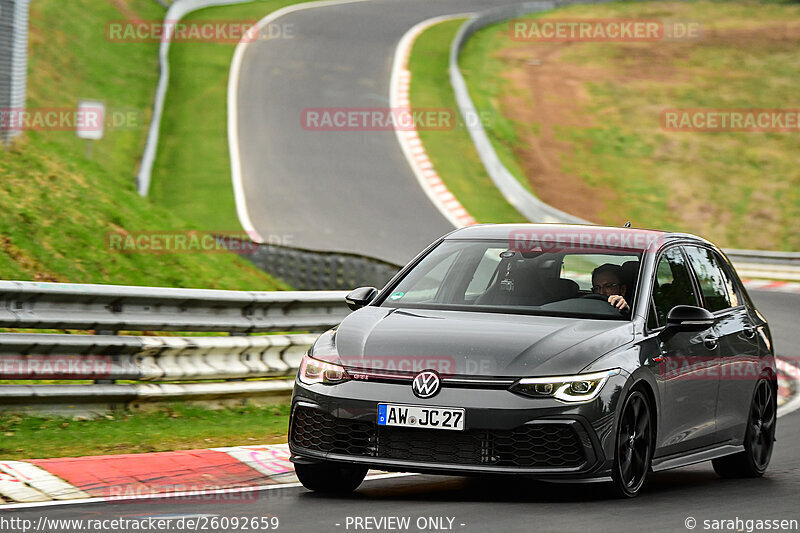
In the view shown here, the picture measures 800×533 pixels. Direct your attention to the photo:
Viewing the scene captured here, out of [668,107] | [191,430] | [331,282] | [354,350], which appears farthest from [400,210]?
[354,350]

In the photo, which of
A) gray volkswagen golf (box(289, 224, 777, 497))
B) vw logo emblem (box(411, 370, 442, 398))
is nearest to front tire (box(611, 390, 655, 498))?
gray volkswagen golf (box(289, 224, 777, 497))

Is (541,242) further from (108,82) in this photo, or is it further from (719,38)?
(719,38)

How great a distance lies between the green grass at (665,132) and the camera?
3155 cm

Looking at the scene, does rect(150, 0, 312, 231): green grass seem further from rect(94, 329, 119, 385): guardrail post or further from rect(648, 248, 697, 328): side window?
rect(648, 248, 697, 328): side window

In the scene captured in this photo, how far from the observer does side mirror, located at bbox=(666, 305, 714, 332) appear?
7926mm

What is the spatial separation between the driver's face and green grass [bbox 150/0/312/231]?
18.6 metres

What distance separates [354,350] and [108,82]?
31.2 meters

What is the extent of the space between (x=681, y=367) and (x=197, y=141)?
1028 inches

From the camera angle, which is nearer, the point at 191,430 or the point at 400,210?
the point at 191,430

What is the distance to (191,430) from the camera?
9.89 m

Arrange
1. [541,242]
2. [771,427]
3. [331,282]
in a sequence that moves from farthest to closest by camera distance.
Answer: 1. [331,282]
2. [771,427]
3. [541,242]

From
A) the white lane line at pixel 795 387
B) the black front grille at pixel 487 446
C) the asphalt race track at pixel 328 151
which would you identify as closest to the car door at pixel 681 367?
the black front grille at pixel 487 446

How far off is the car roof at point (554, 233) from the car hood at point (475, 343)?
90 cm

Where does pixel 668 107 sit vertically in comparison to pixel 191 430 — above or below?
above
